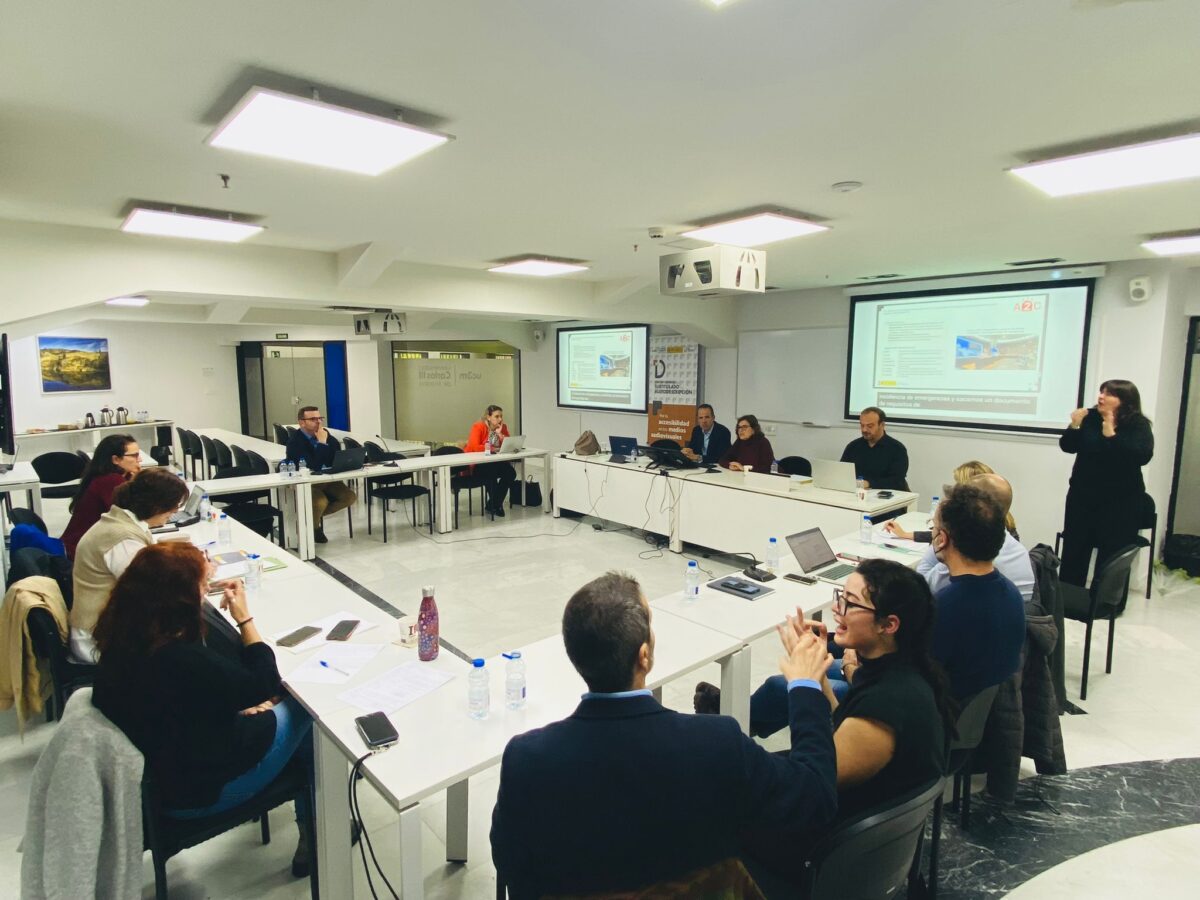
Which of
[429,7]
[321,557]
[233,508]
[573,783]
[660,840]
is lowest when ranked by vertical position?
[321,557]

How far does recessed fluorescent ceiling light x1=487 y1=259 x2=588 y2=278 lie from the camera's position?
5.16m

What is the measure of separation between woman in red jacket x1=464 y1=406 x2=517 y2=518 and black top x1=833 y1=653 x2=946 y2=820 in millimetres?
5676

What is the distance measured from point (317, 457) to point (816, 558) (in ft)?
15.1

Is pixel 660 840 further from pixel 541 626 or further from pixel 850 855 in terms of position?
pixel 541 626

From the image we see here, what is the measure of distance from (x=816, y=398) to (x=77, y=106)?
6.30 m

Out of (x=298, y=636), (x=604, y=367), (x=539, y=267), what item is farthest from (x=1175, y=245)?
(x=604, y=367)

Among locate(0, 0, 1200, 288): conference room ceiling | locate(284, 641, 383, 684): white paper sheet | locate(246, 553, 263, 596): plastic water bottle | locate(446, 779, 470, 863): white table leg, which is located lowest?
locate(446, 779, 470, 863): white table leg

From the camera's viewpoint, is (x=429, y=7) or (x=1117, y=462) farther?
(x=1117, y=462)

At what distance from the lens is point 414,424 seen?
10.4m

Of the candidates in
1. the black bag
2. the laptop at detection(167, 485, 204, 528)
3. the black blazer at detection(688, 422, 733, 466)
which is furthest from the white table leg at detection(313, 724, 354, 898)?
the black bag

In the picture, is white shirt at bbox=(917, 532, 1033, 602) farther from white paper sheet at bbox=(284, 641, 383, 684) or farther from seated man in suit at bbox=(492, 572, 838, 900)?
white paper sheet at bbox=(284, 641, 383, 684)

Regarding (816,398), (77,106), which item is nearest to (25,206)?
(77,106)

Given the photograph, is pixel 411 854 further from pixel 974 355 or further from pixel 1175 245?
pixel 974 355

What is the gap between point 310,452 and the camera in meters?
5.88
